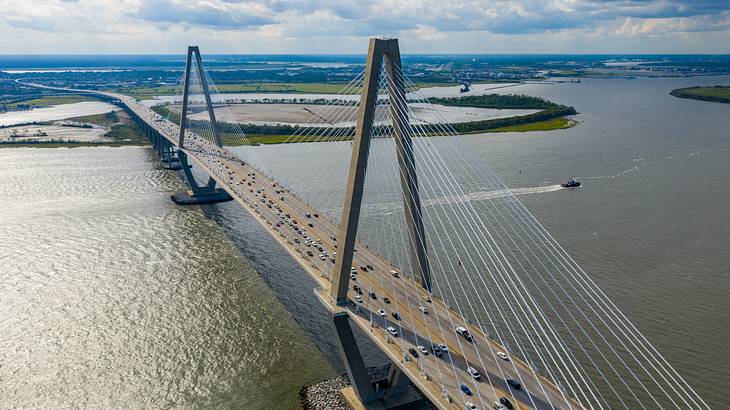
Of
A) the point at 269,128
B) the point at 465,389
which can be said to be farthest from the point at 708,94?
the point at 465,389

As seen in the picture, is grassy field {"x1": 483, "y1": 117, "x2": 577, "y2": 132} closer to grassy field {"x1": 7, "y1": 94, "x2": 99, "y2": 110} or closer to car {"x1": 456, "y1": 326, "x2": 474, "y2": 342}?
car {"x1": 456, "y1": 326, "x2": 474, "y2": 342}

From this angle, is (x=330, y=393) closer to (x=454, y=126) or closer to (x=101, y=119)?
(x=454, y=126)

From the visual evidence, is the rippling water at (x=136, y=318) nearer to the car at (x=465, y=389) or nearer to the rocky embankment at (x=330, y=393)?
the rocky embankment at (x=330, y=393)

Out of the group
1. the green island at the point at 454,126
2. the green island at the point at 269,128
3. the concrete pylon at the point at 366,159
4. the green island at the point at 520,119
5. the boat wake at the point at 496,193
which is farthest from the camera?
the green island at the point at 520,119

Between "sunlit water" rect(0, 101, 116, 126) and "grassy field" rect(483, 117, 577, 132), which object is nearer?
"grassy field" rect(483, 117, 577, 132)

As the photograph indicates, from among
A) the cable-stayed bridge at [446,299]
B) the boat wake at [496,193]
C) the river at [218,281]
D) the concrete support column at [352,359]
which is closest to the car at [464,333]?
the cable-stayed bridge at [446,299]

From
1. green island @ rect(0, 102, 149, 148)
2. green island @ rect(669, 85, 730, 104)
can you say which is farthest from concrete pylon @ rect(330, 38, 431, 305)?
green island @ rect(669, 85, 730, 104)
